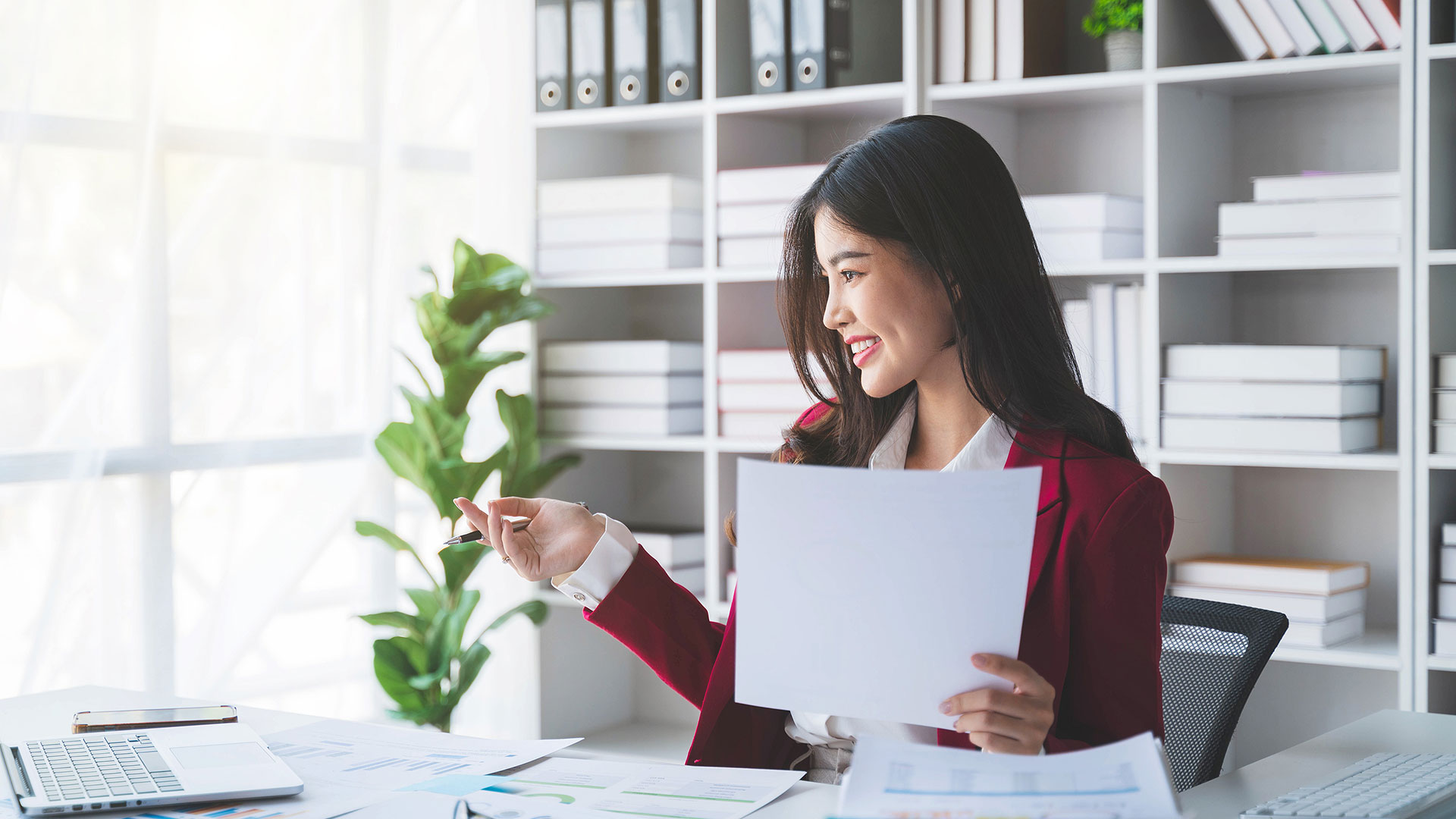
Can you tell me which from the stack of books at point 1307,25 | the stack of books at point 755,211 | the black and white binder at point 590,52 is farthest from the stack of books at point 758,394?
the stack of books at point 1307,25

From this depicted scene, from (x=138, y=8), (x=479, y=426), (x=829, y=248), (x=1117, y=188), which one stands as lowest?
(x=479, y=426)

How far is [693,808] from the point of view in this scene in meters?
1.27

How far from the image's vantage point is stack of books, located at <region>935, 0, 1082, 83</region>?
9.17 ft

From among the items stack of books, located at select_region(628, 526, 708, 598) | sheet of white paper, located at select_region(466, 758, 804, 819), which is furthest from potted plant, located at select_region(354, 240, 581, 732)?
sheet of white paper, located at select_region(466, 758, 804, 819)

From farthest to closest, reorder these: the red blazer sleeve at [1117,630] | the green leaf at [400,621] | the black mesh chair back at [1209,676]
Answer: the green leaf at [400,621]
the black mesh chair back at [1209,676]
the red blazer sleeve at [1117,630]

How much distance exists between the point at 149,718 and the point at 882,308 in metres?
0.94

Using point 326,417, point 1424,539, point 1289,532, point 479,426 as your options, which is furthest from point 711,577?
point 1424,539

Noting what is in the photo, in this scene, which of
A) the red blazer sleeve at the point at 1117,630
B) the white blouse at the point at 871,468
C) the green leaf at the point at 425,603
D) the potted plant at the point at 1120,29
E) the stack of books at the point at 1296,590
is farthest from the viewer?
the green leaf at the point at 425,603

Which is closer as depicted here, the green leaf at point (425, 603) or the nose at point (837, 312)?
the nose at point (837, 312)

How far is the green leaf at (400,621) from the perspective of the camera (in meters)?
2.90

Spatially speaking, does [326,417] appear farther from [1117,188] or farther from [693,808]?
[693,808]

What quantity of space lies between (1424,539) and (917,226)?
1.45 metres

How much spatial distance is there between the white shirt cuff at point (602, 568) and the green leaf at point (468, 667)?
146 centimetres

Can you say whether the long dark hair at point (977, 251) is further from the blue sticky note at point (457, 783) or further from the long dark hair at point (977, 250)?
the blue sticky note at point (457, 783)
